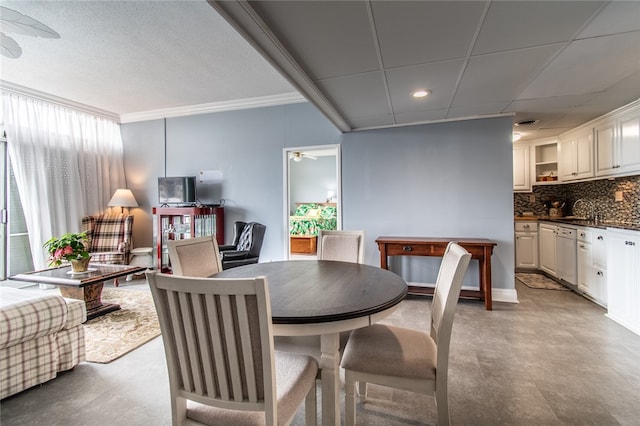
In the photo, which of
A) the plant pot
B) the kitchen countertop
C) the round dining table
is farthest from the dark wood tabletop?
the kitchen countertop

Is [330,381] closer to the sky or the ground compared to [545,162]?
closer to the ground

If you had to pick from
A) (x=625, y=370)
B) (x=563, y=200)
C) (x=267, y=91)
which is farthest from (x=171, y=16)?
(x=563, y=200)

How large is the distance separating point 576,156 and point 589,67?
7.82ft

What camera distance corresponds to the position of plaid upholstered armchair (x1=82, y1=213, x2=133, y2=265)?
4480 mm

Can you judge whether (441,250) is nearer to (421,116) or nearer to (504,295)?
(504,295)

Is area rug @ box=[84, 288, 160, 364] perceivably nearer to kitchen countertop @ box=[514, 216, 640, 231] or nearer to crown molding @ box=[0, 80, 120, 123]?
crown molding @ box=[0, 80, 120, 123]

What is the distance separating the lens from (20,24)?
211 cm

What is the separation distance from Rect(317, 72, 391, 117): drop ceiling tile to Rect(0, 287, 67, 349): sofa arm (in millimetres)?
2539

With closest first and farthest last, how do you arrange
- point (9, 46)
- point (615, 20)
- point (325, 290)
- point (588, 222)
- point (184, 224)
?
point (325, 290)
point (615, 20)
point (9, 46)
point (588, 222)
point (184, 224)

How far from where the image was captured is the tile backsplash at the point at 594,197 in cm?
326

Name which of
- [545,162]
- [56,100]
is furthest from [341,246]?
[56,100]

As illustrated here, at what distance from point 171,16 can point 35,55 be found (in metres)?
1.93

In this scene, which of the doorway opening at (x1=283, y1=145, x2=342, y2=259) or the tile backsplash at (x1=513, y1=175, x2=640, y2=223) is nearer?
the tile backsplash at (x1=513, y1=175, x2=640, y2=223)

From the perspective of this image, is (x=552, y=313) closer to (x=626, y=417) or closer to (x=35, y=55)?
(x=626, y=417)
